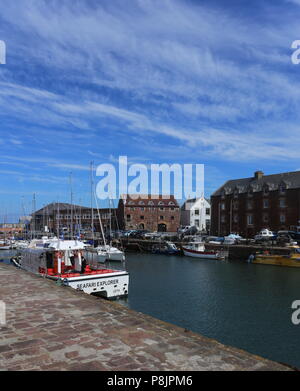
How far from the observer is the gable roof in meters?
51.2

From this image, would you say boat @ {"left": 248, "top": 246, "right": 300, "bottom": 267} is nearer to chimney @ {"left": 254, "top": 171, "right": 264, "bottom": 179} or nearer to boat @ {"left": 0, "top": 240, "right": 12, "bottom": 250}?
chimney @ {"left": 254, "top": 171, "right": 264, "bottom": 179}

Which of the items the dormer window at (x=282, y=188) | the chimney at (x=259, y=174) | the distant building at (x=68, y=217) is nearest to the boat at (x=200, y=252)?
the dormer window at (x=282, y=188)

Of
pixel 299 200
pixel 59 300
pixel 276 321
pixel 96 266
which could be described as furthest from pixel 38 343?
pixel 299 200

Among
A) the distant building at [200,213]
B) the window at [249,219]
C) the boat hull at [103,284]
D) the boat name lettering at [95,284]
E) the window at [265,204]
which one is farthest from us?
the distant building at [200,213]

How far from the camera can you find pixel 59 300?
955cm

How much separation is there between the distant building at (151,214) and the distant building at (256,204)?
1758cm

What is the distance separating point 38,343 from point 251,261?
36884 mm

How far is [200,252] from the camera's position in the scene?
44.2 meters

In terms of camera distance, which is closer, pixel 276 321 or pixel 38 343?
pixel 38 343

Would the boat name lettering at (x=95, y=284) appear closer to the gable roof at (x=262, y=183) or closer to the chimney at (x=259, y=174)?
the gable roof at (x=262, y=183)

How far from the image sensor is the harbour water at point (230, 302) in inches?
541

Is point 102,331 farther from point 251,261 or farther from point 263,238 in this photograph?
point 263,238

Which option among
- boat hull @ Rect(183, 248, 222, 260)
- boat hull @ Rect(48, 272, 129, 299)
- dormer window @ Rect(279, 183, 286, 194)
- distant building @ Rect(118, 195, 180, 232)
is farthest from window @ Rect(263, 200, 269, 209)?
boat hull @ Rect(48, 272, 129, 299)

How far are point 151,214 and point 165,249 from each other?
93.6ft
